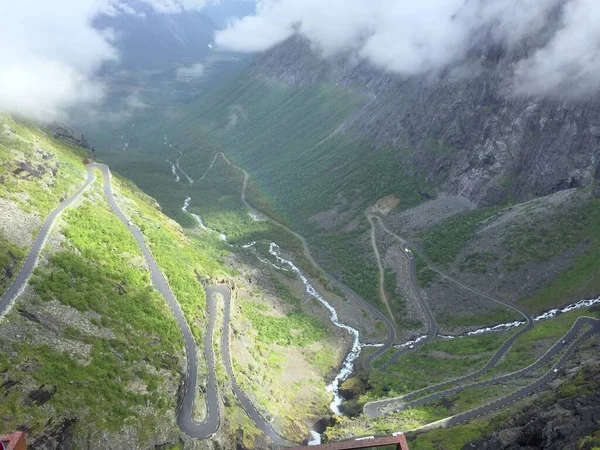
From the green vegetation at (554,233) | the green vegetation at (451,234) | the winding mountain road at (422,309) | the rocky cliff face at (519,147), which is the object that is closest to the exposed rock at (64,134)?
the winding mountain road at (422,309)

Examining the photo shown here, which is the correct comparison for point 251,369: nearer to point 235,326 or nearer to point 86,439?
point 235,326

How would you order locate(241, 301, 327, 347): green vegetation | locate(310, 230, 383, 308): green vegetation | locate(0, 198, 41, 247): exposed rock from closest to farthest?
1. locate(0, 198, 41, 247): exposed rock
2. locate(241, 301, 327, 347): green vegetation
3. locate(310, 230, 383, 308): green vegetation

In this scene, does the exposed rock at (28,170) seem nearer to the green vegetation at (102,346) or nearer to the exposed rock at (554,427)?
the green vegetation at (102,346)

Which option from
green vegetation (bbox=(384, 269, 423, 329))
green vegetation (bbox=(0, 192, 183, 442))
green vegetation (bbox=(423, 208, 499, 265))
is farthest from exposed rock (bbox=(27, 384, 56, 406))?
green vegetation (bbox=(423, 208, 499, 265))

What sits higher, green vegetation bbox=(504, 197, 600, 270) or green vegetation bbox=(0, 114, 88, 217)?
green vegetation bbox=(504, 197, 600, 270)

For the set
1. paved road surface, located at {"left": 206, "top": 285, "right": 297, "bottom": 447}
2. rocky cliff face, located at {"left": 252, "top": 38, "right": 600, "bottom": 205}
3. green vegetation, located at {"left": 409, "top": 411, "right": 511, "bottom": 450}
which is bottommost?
green vegetation, located at {"left": 409, "top": 411, "right": 511, "bottom": 450}

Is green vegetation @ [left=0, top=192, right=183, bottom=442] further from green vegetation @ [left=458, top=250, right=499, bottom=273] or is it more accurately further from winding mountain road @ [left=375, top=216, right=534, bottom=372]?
green vegetation @ [left=458, top=250, right=499, bottom=273]

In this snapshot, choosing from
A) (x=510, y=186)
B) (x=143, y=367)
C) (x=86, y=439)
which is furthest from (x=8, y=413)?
(x=510, y=186)
